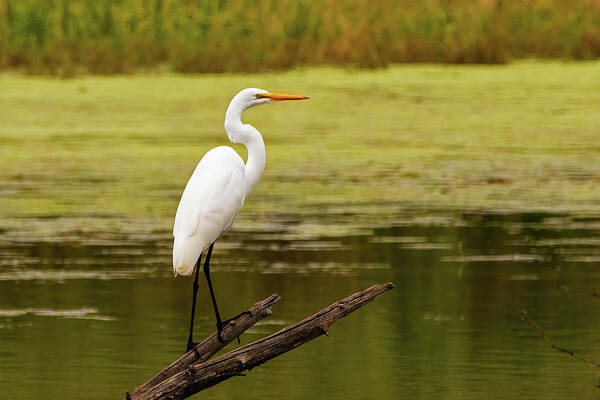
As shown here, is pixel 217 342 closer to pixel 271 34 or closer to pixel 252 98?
pixel 252 98

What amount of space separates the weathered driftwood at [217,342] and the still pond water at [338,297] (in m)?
0.63

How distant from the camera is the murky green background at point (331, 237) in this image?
17.5ft

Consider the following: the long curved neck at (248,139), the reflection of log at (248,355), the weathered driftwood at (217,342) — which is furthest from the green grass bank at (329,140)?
the reflection of log at (248,355)

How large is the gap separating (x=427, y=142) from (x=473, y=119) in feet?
3.55

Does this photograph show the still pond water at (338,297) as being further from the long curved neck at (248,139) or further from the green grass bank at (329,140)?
the long curved neck at (248,139)

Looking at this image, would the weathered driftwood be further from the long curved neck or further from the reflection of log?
the long curved neck

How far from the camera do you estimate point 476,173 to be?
9.55 metres

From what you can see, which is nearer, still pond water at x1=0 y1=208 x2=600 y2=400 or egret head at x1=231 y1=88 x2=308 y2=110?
egret head at x1=231 y1=88 x2=308 y2=110

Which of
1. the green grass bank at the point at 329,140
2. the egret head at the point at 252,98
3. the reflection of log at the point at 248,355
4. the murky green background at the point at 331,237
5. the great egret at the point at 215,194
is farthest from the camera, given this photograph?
the green grass bank at the point at 329,140

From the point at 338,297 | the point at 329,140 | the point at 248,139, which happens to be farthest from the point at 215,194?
the point at 329,140

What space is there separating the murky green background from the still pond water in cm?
1

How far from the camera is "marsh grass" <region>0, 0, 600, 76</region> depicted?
15.0 m

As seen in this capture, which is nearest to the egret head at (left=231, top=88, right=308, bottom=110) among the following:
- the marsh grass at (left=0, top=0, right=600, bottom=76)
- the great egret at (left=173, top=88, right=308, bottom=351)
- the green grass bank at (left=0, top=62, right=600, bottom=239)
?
the great egret at (left=173, top=88, right=308, bottom=351)

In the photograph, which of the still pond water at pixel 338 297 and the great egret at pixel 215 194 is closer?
the great egret at pixel 215 194
